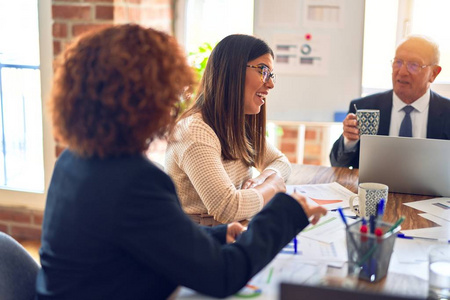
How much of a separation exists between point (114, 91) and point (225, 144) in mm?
816

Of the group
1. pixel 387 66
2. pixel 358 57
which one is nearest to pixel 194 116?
pixel 358 57

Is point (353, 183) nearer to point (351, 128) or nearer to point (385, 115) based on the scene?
point (351, 128)

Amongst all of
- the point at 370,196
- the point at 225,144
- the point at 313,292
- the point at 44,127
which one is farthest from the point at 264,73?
the point at 44,127

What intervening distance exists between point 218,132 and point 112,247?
80 cm

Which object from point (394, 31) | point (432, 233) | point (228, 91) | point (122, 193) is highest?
point (394, 31)

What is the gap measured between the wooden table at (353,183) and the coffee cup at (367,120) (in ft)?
0.61

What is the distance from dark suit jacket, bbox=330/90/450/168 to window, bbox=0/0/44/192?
1643 mm

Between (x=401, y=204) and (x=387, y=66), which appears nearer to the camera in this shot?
(x=401, y=204)

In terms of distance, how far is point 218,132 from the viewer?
1700mm

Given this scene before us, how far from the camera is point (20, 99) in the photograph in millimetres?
2926

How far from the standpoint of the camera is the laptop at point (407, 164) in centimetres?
169

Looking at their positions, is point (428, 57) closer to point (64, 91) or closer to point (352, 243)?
point (352, 243)

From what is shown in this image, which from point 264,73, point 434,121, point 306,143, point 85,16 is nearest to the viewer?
point 264,73

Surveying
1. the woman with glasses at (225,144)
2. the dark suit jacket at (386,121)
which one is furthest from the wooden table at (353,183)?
the dark suit jacket at (386,121)
